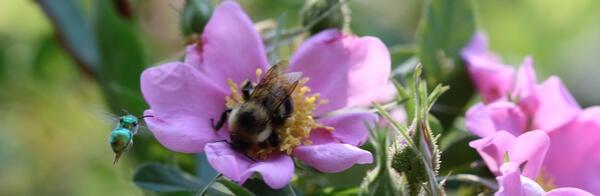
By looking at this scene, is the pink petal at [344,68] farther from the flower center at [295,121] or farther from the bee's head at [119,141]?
the bee's head at [119,141]

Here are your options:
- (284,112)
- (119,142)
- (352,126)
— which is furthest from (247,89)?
(119,142)

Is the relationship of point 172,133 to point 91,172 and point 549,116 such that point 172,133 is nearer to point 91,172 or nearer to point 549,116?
point 549,116

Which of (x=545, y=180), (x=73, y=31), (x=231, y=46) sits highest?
(x=231, y=46)

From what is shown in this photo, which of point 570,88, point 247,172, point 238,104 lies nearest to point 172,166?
point 238,104

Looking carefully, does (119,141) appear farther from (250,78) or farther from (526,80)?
(526,80)

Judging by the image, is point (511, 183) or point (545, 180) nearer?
point (511, 183)

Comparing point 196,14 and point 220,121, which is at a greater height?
point 196,14

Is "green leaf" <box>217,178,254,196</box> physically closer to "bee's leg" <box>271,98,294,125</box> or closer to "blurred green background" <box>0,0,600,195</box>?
"bee's leg" <box>271,98,294,125</box>
